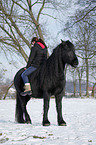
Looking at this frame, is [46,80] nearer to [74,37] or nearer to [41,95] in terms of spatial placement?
[41,95]

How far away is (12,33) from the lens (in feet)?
56.3

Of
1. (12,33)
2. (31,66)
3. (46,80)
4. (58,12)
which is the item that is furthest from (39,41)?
(12,33)

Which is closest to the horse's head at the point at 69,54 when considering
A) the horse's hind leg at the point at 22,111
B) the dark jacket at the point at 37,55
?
the dark jacket at the point at 37,55

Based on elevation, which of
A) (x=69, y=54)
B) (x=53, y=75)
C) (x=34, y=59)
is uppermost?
(x=69, y=54)

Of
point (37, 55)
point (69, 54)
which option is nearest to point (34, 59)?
point (37, 55)

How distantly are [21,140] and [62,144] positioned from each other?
713 mm

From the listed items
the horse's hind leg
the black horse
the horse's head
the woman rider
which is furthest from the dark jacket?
the horse's hind leg

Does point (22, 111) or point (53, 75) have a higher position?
point (53, 75)

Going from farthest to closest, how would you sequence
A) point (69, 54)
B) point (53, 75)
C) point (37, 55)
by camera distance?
1. point (37, 55)
2. point (53, 75)
3. point (69, 54)

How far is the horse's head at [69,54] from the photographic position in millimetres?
4309

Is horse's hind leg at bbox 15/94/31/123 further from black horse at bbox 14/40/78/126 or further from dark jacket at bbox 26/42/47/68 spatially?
dark jacket at bbox 26/42/47/68

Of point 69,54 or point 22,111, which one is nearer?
point 69,54

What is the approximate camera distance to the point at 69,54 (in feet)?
14.1

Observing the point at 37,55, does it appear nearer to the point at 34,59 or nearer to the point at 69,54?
the point at 34,59
